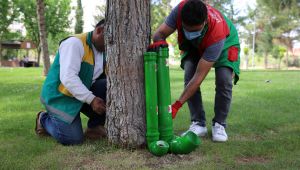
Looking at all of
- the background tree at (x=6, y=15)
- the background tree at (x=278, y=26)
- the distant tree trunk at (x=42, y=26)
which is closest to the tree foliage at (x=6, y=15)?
the background tree at (x=6, y=15)

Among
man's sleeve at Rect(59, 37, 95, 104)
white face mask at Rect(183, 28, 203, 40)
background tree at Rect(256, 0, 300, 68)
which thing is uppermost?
background tree at Rect(256, 0, 300, 68)

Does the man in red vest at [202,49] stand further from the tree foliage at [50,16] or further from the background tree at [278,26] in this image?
the background tree at [278,26]

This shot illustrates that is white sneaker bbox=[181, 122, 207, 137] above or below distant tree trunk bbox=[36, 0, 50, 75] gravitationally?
below

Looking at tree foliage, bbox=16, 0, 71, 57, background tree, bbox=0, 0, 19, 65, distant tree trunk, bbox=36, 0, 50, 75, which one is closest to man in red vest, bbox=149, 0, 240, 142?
distant tree trunk, bbox=36, 0, 50, 75

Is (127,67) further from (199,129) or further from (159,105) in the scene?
(199,129)

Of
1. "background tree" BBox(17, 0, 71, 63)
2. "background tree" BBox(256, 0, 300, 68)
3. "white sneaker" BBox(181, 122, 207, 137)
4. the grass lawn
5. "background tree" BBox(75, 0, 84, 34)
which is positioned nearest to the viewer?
the grass lawn

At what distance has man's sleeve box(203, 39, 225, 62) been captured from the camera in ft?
10.8

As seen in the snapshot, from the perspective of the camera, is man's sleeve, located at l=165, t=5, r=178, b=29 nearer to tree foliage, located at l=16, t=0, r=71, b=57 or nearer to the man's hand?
the man's hand

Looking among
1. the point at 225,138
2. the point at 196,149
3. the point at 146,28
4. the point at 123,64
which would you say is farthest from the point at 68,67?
the point at 225,138

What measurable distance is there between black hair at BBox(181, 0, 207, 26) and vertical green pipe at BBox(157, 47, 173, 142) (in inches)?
11.6

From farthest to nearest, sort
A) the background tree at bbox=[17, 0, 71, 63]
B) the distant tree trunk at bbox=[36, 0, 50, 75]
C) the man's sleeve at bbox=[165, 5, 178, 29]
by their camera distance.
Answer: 1. the background tree at bbox=[17, 0, 71, 63]
2. the distant tree trunk at bbox=[36, 0, 50, 75]
3. the man's sleeve at bbox=[165, 5, 178, 29]

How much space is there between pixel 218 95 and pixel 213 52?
59cm

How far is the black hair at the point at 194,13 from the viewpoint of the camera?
9.70 feet

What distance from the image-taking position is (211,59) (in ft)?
10.9
